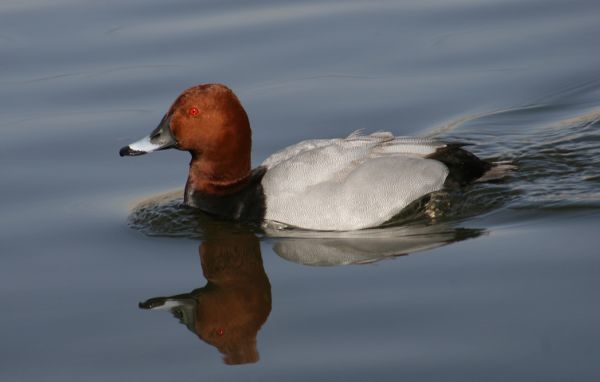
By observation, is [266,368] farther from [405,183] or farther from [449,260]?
[405,183]

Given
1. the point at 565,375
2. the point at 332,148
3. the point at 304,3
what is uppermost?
the point at 304,3

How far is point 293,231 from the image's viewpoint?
24.1 feet

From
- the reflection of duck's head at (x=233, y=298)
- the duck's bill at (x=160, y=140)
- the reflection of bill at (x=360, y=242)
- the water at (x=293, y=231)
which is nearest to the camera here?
the water at (x=293, y=231)

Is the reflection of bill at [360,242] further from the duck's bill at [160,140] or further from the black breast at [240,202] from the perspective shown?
the duck's bill at [160,140]

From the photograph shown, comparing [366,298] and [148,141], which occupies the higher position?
[148,141]

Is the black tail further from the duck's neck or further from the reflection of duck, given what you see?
the reflection of duck

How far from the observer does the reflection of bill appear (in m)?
6.78

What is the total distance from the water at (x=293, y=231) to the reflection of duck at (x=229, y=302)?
0.02m

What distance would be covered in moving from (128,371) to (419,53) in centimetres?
570

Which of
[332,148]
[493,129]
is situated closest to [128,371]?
[332,148]

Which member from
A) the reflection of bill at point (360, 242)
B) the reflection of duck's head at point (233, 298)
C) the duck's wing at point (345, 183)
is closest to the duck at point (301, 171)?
the duck's wing at point (345, 183)

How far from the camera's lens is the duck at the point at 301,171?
7344mm

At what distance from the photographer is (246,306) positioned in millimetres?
6195

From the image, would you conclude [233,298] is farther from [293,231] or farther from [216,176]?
[216,176]
